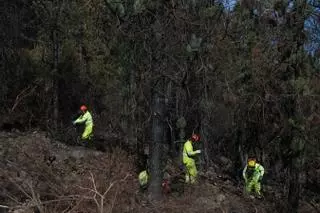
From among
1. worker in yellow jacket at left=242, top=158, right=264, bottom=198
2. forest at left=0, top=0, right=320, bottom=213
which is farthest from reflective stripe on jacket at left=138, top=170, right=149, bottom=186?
worker in yellow jacket at left=242, top=158, right=264, bottom=198

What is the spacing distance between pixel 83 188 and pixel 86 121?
11.2 metres

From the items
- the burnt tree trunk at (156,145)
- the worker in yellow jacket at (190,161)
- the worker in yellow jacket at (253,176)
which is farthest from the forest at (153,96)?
the worker in yellow jacket at (253,176)

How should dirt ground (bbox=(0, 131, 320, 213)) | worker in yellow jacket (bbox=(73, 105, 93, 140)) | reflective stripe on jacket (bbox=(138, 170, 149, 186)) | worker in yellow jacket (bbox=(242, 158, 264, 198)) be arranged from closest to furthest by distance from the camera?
1. dirt ground (bbox=(0, 131, 320, 213))
2. reflective stripe on jacket (bbox=(138, 170, 149, 186))
3. worker in yellow jacket (bbox=(242, 158, 264, 198))
4. worker in yellow jacket (bbox=(73, 105, 93, 140))

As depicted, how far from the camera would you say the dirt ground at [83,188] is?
11.1m

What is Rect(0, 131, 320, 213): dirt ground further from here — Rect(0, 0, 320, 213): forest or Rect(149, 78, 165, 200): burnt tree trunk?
Rect(149, 78, 165, 200): burnt tree trunk

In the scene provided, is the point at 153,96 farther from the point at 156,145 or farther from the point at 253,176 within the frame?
the point at 253,176

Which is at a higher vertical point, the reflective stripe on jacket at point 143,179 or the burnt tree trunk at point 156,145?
the burnt tree trunk at point 156,145

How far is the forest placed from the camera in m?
12.0

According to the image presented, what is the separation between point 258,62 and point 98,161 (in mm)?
5964

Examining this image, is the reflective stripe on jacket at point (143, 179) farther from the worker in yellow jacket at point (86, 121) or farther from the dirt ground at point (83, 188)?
the worker in yellow jacket at point (86, 121)

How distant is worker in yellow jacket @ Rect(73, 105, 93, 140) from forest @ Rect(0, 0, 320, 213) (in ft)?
2.84

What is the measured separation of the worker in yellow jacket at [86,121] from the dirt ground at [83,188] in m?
0.59

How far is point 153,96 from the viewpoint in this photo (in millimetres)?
14289

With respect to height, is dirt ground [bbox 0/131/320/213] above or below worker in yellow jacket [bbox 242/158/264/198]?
above
